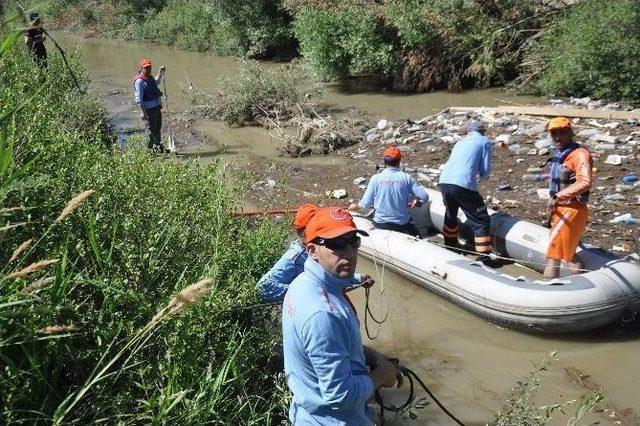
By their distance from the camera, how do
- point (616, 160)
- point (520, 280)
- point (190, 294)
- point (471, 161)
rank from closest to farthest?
point (190, 294), point (520, 280), point (471, 161), point (616, 160)

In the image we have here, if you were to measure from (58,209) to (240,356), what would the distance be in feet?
4.75

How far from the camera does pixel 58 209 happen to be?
160 inches

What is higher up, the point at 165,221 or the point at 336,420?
the point at 165,221

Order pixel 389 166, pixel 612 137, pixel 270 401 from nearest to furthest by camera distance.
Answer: pixel 270 401 → pixel 389 166 → pixel 612 137

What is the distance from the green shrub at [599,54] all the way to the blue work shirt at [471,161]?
23.2ft

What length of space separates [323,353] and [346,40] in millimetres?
14688

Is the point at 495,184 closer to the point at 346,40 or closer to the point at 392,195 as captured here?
the point at 392,195

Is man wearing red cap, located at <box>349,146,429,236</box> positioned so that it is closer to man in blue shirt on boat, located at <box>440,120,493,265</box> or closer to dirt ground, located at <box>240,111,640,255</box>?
man in blue shirt on boat, located at <box>440,120,493,265</box>

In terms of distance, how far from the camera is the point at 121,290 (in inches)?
139

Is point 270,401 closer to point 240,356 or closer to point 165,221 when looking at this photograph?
point 240,356

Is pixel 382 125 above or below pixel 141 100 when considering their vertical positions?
below

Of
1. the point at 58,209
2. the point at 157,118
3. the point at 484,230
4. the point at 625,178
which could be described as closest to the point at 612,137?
the point at 625,178

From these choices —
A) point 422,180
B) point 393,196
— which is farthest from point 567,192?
point 422,180

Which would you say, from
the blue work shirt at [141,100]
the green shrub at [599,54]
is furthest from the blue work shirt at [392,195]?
the green shrub at [599,54]
